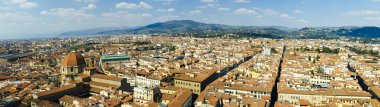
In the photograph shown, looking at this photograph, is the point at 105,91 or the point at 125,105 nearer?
the point at 125,105

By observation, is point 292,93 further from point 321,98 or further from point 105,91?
point 105,91

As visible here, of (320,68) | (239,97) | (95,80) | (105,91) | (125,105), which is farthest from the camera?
(320,68)

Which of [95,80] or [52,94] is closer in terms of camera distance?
[52,94]

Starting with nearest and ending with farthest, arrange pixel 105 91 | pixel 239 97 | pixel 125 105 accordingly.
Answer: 1. pixel 125 105
2. pixel 239 97
3. pixel 105 91

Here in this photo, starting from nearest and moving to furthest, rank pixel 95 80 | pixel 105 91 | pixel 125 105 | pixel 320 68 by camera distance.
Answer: pixel 125 105
pixel 105 91
pixel 95 80
pixel 320 68

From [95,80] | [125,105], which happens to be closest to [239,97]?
[125,105]

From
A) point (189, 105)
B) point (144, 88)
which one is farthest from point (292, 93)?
point (144, 88)

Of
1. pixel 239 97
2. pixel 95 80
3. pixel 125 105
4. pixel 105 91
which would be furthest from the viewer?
pixel 95 80

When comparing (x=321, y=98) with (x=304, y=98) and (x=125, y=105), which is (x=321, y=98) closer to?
(x=304, y=98)
